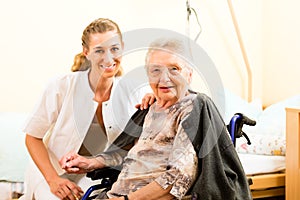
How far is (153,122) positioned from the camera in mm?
1798

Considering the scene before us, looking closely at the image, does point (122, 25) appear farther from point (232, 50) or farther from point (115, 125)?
point (115, 125)

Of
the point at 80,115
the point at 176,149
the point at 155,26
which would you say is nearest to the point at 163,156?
the point at 176,149

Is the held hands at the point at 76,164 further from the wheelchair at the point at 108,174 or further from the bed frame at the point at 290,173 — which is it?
the bed frame at the point at 290,173

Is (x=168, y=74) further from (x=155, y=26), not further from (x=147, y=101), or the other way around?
(x=155, y=26)

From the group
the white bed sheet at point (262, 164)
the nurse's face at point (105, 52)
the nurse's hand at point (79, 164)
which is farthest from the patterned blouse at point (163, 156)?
the white bed sheet at point (262, 164)

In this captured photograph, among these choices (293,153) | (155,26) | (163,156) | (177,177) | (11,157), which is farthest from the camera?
(155,26)

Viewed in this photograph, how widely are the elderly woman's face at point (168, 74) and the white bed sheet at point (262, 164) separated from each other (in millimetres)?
1127

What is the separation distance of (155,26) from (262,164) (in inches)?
44.2

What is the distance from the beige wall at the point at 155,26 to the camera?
286 cm

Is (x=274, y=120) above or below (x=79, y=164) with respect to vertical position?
above

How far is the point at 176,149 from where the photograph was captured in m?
1.63

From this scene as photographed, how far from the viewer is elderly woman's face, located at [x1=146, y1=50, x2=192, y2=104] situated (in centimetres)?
167

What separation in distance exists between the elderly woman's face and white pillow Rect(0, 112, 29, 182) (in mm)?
1041

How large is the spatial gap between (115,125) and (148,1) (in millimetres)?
1490
